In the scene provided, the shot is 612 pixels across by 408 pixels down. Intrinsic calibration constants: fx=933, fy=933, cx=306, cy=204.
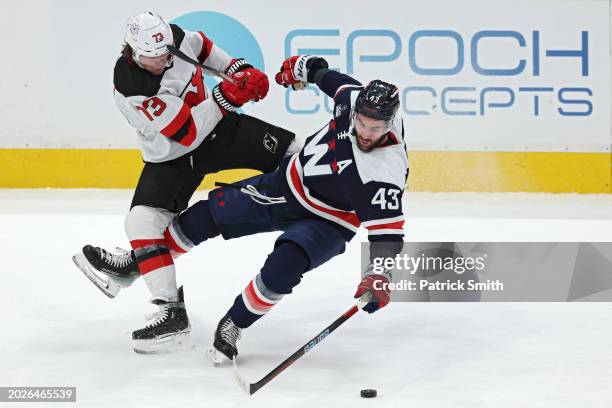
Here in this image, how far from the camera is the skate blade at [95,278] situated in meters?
3.07

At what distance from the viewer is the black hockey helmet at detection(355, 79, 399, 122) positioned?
2.53m

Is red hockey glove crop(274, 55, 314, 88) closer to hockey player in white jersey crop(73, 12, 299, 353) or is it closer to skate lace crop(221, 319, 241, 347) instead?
hockey player in white jersey crop(73, 12, 299, 353)

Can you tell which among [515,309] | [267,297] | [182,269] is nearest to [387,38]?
[182,269]

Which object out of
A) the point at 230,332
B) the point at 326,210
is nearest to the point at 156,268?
the point at 230,332

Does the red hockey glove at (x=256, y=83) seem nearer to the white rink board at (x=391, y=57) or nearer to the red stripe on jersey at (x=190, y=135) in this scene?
the red stripe on jersey at (x=190, y=135)

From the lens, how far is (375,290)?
2459 mm

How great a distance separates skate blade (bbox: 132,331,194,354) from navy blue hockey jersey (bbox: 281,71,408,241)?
21.1 inches

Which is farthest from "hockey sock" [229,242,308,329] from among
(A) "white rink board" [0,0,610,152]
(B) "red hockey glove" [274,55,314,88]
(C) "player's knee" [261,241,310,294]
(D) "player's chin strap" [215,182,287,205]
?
(A) "white rink board" [0,0,610,152]

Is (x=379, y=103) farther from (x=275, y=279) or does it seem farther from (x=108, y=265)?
(x=108, y=265)

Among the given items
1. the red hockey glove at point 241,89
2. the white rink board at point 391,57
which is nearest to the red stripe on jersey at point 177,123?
the red hockey glove at point 241,89

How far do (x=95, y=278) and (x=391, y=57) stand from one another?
3492 mm

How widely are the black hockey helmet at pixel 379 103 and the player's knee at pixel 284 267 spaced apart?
437 mm

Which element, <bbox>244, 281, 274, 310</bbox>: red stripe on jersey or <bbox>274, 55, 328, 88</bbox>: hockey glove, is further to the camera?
<bbox>274, 55, 328, 88</bbox>: hockey glove

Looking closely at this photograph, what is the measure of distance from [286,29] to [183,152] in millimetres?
3152
